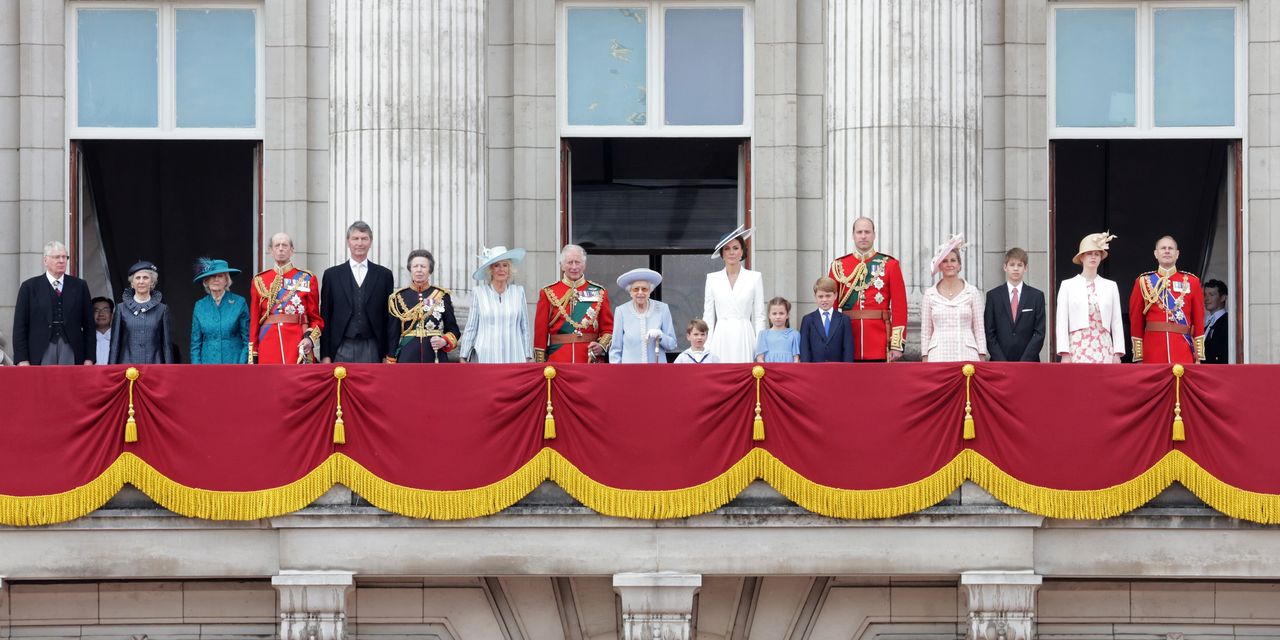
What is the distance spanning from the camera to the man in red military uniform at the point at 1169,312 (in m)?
22.2

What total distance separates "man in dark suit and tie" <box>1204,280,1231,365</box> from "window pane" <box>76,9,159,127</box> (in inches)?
476

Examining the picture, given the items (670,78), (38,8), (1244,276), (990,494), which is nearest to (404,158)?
(670,78)

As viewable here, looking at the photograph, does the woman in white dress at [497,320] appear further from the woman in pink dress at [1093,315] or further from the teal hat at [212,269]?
the woman in pink dress at [1093,315]

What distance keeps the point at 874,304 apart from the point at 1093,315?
85.1 inches

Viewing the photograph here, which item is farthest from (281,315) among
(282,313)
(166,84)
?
(166,84)

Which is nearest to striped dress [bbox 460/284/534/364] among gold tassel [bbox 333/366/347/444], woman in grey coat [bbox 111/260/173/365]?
gold tassel [bbox 333/366/347/444]

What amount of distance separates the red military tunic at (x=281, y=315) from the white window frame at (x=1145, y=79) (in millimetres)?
8902

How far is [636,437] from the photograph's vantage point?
20625mm

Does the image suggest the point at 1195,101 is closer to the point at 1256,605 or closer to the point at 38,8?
the point at 1256,605

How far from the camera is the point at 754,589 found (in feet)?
69.6

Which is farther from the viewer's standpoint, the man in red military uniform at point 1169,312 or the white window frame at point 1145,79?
the white window frame at point 1145,79

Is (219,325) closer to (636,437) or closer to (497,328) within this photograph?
(497,328)

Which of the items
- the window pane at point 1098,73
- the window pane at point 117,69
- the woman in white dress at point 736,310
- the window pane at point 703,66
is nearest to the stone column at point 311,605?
the woman in white dress at point 736,310

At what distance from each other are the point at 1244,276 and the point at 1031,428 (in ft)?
19.6
